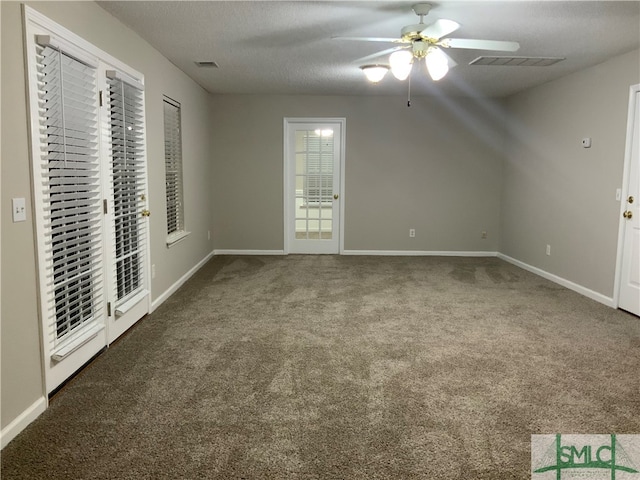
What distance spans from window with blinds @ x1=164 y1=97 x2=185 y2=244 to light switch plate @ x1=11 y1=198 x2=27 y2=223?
2.44 m

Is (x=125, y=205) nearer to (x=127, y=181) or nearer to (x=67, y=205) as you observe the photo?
(x=127, y=181)

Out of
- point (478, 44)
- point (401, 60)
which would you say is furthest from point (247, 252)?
point (478, 44)

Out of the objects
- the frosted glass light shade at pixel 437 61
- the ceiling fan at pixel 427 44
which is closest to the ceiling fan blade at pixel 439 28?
the ceiling fan at pixel 427 44

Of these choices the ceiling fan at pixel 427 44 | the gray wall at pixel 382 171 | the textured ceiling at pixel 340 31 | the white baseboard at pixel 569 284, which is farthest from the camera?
the gray wall at pixel 382 171

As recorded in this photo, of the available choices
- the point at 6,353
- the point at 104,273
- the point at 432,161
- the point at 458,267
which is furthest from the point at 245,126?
the point at 6,353

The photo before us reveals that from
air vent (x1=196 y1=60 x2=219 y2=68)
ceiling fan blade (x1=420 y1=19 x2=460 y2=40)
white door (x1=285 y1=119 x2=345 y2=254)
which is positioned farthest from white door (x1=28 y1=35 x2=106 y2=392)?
white door (x1=285 y1=119 x2=345 y2=254)

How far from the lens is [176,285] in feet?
16.5

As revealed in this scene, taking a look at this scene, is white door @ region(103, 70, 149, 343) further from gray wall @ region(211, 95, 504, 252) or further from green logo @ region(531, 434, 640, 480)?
gray wall @ region(211, 95, 504, 252)

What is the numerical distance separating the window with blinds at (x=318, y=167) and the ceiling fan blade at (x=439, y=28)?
4085 mm

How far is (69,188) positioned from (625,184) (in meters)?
4.53

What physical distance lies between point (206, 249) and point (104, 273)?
339cm

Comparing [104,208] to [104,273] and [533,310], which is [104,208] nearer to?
[104,273]

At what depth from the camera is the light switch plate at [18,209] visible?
2.22 metres

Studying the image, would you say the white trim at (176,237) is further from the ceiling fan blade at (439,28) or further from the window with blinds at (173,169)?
the ceiling fan blade at (439,28)
